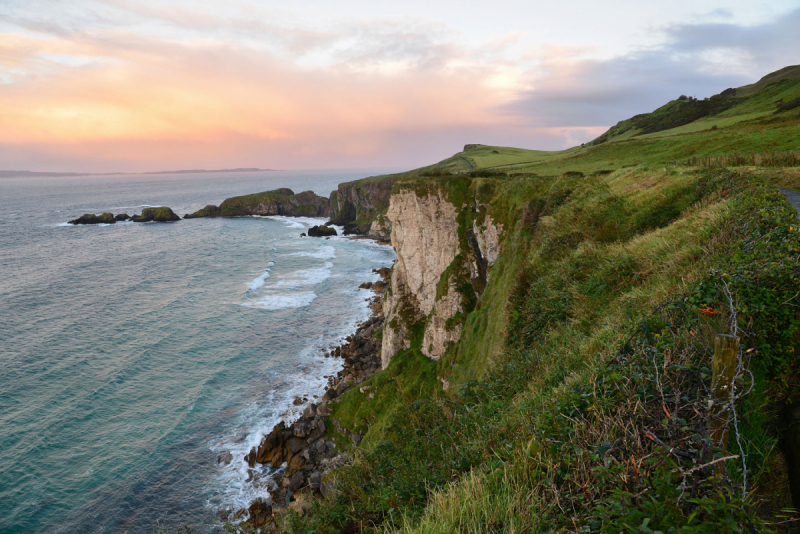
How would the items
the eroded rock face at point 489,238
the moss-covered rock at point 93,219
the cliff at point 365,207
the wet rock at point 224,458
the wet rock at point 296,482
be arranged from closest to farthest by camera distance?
the wet rock at point 296,482, the wet rock at point 224,458, the eroded rock face at point 489,238, the cliff at point 365,207, the moss-covered rock at point 93,219

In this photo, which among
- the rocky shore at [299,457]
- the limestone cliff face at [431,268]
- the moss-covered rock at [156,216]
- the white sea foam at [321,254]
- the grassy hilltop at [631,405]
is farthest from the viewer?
the moss-covered rock at [156,216]

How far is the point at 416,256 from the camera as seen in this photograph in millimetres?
43625

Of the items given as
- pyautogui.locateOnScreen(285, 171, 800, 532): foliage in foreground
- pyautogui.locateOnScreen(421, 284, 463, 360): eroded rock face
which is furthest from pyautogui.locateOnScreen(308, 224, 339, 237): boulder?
pyautogui.locateOnScreen(285, 171, 800, 532): foliage in foreground

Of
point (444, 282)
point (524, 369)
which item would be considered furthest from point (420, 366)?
point (524, 369)

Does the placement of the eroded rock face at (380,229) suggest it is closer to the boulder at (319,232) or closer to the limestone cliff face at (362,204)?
the limestone cliff face at (362,204)

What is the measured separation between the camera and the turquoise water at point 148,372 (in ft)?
84.7

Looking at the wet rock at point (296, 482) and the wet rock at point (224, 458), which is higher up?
the wet rock at point (224, 458)

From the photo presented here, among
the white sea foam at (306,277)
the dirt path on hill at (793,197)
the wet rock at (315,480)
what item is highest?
the dirt path on hill at (793,197)

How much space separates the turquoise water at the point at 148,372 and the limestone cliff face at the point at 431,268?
32.2 ft

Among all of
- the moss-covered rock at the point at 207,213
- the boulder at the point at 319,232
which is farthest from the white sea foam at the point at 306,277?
the moss-covered rock at the point at 207,213

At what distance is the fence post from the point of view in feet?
12.5

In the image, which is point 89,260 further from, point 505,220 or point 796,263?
point 796,263

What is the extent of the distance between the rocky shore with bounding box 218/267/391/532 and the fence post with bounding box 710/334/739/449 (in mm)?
19131

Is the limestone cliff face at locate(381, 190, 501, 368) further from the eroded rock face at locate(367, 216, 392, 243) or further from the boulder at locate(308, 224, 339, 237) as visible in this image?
the boulder at locate(308, 224, 339, 237)
